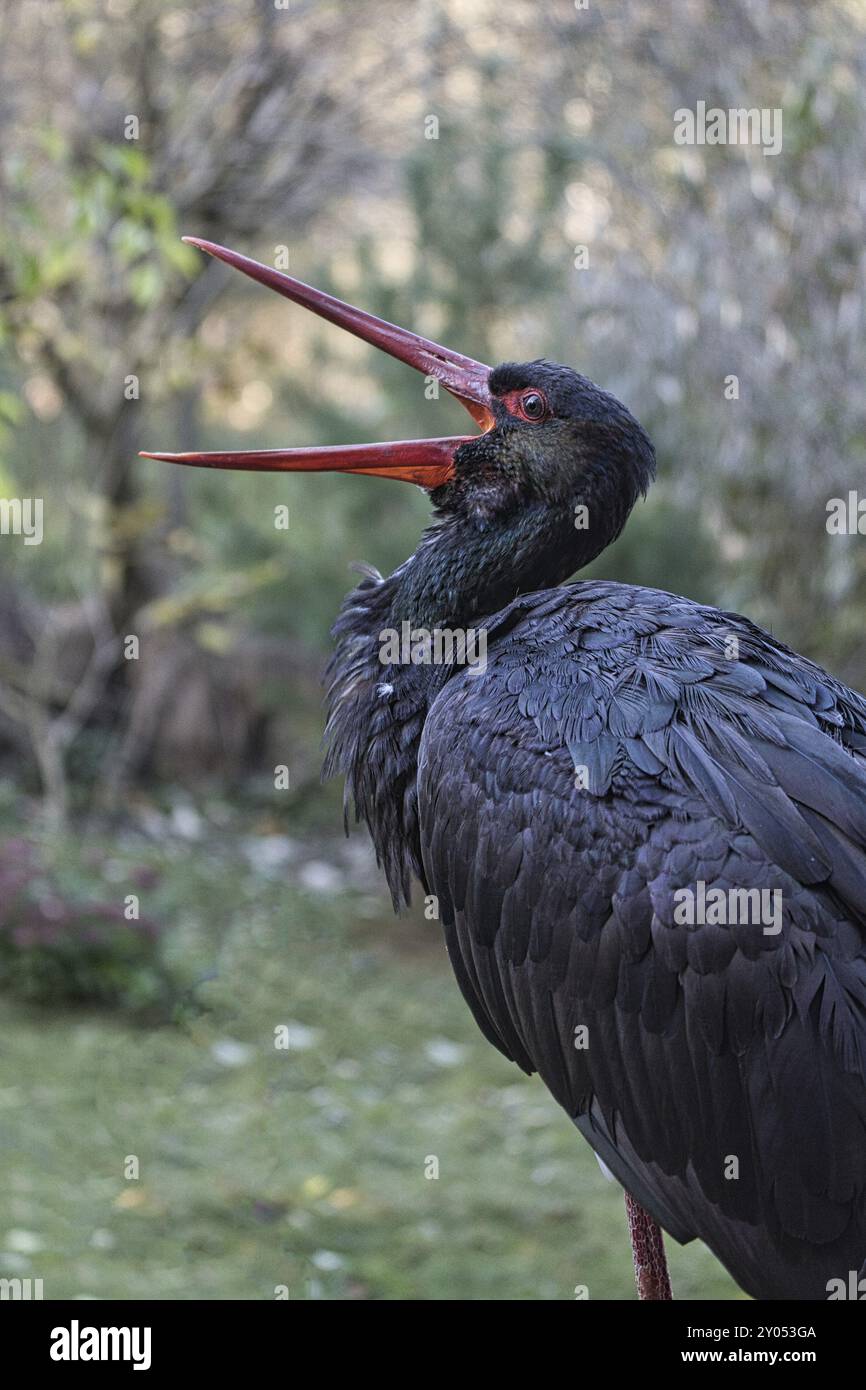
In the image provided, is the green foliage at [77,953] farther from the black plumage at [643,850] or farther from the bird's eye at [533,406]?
the bird's eye at [533,406]

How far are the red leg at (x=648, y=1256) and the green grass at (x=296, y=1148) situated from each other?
4.93ft

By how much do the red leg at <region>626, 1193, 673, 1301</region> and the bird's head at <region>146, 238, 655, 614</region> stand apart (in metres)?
1.33

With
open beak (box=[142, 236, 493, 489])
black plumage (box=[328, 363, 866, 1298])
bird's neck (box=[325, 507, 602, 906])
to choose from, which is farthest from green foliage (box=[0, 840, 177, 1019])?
open beak (box=[142, 236, 493, 489])

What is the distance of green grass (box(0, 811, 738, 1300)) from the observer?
14.6 ft

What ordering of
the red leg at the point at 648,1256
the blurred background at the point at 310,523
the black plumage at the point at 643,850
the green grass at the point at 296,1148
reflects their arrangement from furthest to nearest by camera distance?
the blurred background at the point at 310,523 < the green grass at the point at 296,1148 < the red leg at the point at 648,1256 < the black plumage at the point at 643,850

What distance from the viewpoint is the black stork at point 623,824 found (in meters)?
2.43

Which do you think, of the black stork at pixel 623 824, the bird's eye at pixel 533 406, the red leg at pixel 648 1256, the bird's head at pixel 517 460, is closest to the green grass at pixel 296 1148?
the red leg at pixel 648 1256

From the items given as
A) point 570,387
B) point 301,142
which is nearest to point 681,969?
point 570,387

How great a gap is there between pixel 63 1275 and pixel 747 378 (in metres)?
4.37

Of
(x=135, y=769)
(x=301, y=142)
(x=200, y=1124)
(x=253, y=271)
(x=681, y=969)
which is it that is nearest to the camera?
(x=681, y=969)

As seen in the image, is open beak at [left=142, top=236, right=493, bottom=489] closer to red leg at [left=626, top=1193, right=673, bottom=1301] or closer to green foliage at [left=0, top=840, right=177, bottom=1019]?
red leg at [left=626, top=1193, right=673, bottom=1301]

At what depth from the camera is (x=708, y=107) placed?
6562mm

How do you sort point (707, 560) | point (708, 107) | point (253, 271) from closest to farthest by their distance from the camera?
point (253, 271) → point (708, 107) → point (707, 560)

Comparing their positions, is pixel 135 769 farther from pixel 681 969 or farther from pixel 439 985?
pixel 681 969
